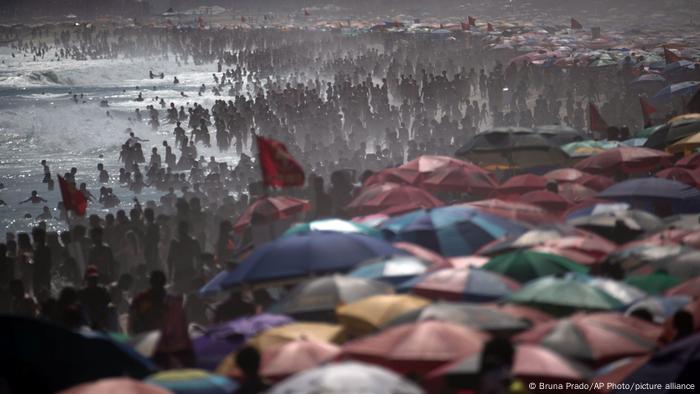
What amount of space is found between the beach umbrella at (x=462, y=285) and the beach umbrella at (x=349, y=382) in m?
3.19

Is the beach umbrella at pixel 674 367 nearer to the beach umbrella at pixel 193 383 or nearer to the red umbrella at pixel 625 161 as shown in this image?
the beach umbrella at pixel 193 383

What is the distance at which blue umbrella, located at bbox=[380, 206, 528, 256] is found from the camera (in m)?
12.7

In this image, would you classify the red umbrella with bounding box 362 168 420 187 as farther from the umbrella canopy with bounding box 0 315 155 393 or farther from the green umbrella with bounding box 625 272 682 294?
the umbrella canopy with bounding box 0 315 155 393

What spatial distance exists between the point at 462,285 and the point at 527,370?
248 centimetres

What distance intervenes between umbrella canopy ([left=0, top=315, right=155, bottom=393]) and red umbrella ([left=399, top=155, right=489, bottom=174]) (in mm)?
8894

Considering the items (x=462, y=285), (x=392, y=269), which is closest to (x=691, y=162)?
(x=392, y=269)

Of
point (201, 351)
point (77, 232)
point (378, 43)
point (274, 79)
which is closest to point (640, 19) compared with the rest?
point (378, 43)

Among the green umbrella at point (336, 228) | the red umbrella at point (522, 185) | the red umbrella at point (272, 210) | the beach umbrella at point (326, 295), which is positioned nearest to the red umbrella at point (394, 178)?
the red umbrella at point (522, 185)

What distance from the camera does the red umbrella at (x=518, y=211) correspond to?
1341cm

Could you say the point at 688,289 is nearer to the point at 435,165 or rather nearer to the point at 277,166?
the point at 277,166

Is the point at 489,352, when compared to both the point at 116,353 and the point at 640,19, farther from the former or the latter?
the point at 640,19

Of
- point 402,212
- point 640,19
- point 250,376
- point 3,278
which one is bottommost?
point 640,19

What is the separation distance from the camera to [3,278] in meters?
16.2

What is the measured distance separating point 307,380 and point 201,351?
9.77 ft
